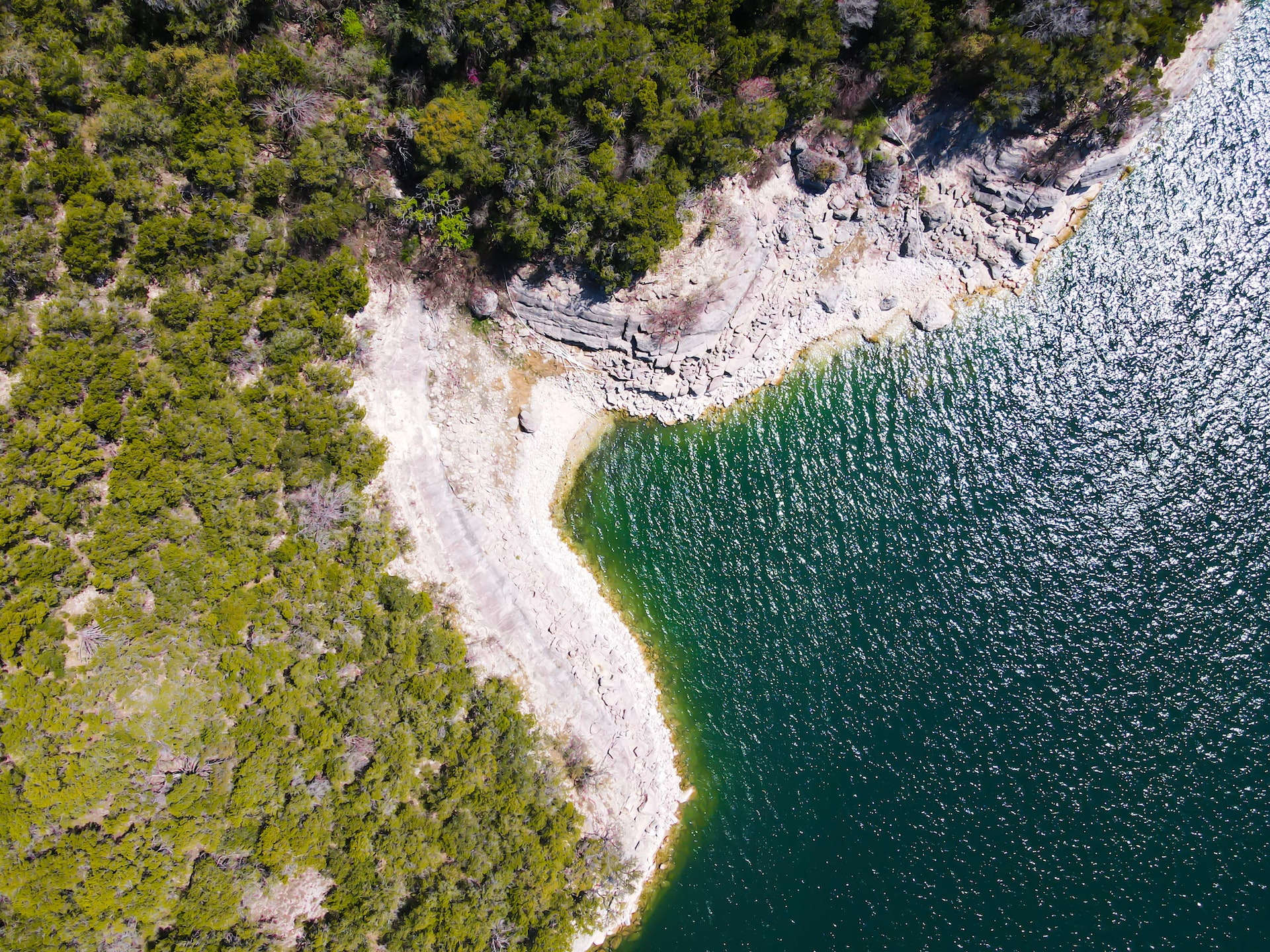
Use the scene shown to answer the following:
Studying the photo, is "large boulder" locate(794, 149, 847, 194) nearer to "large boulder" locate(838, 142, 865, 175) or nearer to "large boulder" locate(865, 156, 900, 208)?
"large boulder" locate(838, 142, 865, 175)

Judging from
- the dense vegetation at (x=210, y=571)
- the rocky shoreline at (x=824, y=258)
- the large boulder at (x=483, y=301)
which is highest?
the rocky shoreline at (x=824, y=258)

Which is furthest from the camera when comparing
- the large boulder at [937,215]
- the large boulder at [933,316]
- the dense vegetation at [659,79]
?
the large boulder at [933,316]

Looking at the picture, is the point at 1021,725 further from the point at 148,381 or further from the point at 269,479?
the point at 148,381

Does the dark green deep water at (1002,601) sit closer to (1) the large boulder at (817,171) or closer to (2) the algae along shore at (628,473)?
(2) the algae along shore at (628,473)

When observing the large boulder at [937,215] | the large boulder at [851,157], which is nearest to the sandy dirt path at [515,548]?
the large boulder at [851,157]

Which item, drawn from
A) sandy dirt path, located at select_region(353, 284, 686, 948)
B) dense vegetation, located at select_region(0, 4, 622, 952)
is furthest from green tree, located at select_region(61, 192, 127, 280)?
sandy dirt path, located at select_region(353, 284, 686, 948)

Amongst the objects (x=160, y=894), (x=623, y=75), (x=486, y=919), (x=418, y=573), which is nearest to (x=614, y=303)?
(x=623, y=75)
